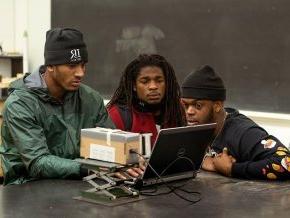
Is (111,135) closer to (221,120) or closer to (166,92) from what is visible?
(221,120)

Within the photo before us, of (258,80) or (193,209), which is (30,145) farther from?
(258,80)

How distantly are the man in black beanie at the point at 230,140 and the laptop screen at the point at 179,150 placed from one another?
0.66 feet

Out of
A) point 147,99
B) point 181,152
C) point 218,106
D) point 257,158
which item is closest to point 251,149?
point 257,158

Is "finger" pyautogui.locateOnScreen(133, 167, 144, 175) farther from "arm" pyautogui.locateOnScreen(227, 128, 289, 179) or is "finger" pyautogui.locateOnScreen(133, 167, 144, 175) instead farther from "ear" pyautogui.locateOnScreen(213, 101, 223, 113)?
"ear" pyautogui.locateOnScreen(213, 101, 223, 113)

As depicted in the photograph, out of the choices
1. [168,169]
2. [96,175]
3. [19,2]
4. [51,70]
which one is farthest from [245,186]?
[19,2]

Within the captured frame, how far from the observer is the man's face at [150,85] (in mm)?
3088

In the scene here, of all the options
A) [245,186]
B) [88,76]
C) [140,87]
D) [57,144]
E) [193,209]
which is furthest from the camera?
[88,76]

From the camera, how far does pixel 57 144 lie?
270 cm

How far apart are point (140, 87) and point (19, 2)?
2.48 m

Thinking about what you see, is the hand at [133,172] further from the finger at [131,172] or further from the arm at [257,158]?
the arm at [257,158]

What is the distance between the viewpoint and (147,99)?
309 centimetres

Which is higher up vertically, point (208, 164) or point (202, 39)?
point (202, 39)

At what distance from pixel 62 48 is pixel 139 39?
1.74m

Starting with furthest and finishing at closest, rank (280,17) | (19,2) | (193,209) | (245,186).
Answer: (19,2) < (280,17) < (245,186) < (193,209)
